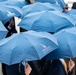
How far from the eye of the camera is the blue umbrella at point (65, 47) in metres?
4.16

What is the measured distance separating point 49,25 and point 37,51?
1.77 m

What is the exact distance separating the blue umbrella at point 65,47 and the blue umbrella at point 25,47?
0.48ft

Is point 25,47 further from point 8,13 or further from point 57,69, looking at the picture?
point 8,13

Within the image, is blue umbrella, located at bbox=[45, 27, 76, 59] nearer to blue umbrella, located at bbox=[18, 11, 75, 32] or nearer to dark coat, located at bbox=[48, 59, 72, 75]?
dark coat, located at bbox=[48, 59, 72, 75]

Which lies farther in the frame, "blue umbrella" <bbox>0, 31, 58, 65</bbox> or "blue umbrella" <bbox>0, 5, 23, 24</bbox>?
"blue umbrella" <bbox>0, 5, 23, 24</bbox>

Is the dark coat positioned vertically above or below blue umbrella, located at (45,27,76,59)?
below

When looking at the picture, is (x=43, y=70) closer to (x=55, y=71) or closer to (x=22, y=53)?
(x=55, y=71)

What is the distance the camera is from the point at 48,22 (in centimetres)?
565

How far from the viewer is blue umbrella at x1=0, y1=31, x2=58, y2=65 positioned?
12.6 feet

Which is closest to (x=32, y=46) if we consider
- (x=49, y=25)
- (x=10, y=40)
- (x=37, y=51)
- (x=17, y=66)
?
(x=37, y=51)

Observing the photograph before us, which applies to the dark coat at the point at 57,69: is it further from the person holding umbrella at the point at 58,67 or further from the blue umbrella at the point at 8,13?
the blue umbrella at the point at 8,13

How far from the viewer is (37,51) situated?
3.91 m

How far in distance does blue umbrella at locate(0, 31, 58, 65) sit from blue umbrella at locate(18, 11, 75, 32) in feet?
4.40

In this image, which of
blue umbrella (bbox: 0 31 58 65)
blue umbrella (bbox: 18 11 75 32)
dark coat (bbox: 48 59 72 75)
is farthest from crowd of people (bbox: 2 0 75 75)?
blue umbrella (bbox: 18 11 75 32)
